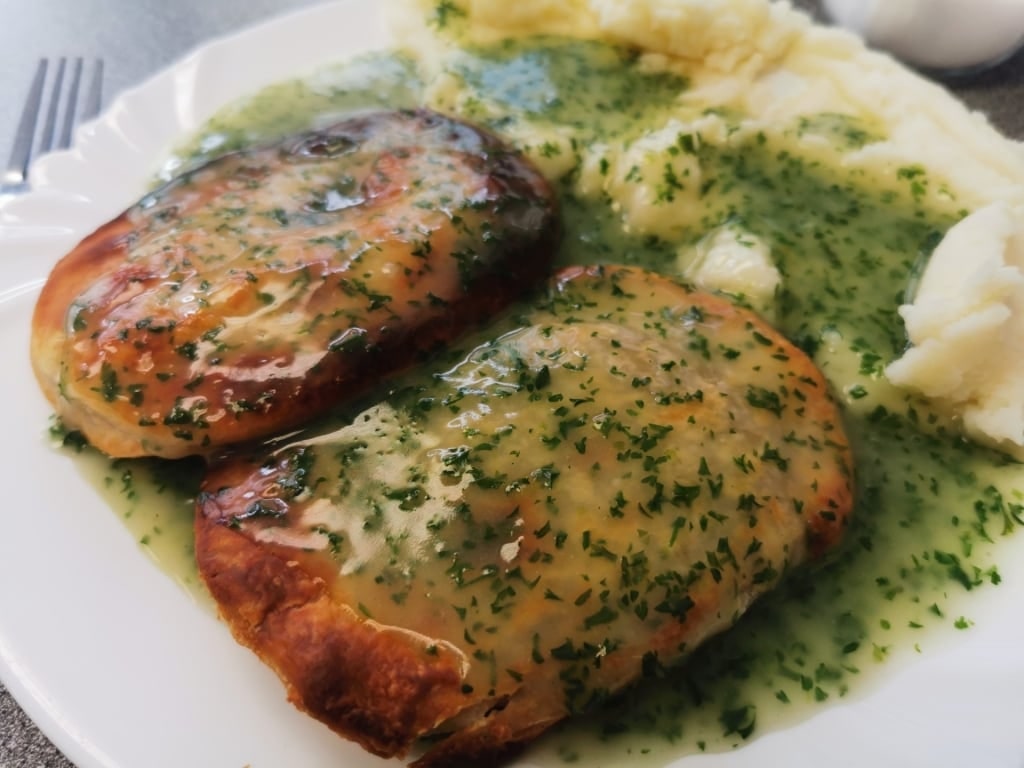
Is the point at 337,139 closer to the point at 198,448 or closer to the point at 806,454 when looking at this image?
the point at 198,448

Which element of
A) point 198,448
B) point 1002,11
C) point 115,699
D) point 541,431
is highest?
point 1002,11

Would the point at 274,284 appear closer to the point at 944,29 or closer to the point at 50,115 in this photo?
the point at 50,115

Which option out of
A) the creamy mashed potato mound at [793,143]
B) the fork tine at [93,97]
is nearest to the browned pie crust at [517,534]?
the creamy mashed potato mound at [793,143]

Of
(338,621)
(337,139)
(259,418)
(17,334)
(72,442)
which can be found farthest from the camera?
(337,139)

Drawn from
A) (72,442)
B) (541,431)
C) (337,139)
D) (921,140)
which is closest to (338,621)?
(541,431)

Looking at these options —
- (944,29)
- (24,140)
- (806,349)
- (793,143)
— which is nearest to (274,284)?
(806,349)

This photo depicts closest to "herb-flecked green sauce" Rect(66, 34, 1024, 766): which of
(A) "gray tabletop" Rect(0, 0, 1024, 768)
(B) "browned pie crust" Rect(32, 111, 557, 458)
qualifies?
(B) "browned pie crust" Rect(32, 111, 557, 458)

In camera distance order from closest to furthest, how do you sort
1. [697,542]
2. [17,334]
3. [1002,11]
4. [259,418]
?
1. [697,542]
2. [259,418]
3. [17,334]
4. [1002,11]
